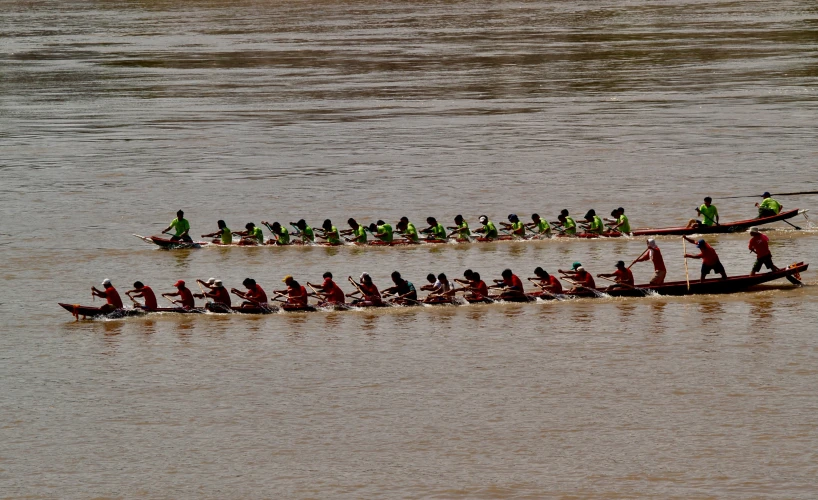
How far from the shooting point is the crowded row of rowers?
4450 centimetres

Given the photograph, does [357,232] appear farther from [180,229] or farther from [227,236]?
[180,229]

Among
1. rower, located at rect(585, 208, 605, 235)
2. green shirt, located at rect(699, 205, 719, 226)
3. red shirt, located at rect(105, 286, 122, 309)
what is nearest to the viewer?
red shirt, located at rect(105, 286, 122, 309)

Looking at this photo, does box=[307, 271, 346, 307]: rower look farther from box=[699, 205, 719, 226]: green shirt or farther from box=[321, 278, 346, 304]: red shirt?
box=[699, 205, 719, 226]: green shirt

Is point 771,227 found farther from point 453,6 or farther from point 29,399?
point 453,6

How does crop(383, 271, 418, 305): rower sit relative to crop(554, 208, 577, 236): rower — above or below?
below

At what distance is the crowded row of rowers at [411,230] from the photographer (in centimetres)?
4450

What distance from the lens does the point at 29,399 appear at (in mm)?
30219

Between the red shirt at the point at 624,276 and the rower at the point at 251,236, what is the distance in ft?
47.0

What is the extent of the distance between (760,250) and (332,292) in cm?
1221

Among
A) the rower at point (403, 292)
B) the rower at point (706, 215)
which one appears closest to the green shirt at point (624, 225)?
the rower at point (706, 215)

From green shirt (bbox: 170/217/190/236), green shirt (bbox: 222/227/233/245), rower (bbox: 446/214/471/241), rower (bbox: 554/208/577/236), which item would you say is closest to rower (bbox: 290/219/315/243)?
green shirt (bbox: 222/227/233/245)

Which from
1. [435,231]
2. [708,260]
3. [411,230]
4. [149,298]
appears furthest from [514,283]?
[149,298]

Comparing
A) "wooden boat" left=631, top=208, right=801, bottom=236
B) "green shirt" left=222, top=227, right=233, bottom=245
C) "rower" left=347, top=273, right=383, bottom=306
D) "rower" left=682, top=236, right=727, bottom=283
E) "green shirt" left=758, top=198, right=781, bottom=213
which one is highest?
"green shirt" left=758, top=198, right=781, bottom=213

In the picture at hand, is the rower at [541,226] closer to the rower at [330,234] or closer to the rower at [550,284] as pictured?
the rower at [330,234]
